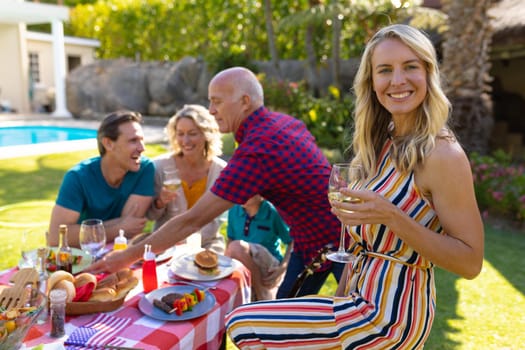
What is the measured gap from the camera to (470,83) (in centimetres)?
752

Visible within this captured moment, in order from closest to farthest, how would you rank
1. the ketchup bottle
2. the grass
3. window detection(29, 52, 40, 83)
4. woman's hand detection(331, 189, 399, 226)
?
1. woman's hand detection(331, 189, 399, 226)
2. the ketchup bottle
3. the grass
4. window detection(29, 52, 40, 83)

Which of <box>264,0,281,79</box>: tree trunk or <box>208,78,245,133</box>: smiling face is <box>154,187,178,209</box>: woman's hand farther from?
<box>264,0,281,79</box>: tree trunk

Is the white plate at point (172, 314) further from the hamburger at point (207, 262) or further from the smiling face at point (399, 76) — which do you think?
the smiling face at point (399, 76)

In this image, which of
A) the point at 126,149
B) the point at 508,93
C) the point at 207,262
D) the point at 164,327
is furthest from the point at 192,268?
the point at 508,93

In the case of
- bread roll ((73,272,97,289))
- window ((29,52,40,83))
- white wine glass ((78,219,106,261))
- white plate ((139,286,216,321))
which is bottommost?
white plate ((139,286,216,321))

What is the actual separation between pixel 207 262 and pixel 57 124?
1589 cm

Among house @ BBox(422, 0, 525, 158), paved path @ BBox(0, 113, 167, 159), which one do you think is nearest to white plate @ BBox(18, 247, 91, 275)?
paved path @ BBox(0, 113, 167, 159)

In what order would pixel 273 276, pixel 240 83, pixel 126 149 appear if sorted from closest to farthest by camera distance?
1. pixel 240 83
2. pixel 126 149
3. pixel 273 276

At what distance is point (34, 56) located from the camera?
73.5ft

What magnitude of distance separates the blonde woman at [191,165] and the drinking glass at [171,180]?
0.05 metres

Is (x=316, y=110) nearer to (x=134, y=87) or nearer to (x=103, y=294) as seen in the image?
(x=103, y=294)

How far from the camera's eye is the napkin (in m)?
1.69

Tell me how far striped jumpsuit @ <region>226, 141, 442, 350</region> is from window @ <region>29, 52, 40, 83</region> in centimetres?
2363

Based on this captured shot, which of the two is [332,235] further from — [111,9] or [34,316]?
[111,9]
